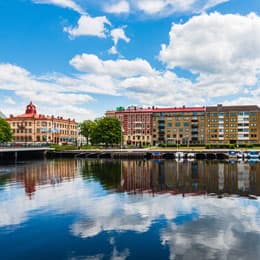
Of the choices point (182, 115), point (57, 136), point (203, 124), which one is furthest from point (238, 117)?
point (57, 136)

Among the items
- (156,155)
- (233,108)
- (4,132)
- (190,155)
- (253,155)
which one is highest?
(233,108)

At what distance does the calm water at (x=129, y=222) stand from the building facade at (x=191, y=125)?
11761 centimetres

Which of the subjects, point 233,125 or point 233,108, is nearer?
point 233,125

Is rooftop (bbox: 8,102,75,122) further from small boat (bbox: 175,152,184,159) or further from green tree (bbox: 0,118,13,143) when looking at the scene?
small boat (bbox: 175,152,184,159)

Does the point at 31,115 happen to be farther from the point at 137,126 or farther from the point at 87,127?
the point at 137,126

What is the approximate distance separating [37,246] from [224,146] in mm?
120810

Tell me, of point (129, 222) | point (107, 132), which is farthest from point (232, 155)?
point (129, 222)

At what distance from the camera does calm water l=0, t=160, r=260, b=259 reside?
19.3m

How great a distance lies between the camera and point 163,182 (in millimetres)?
49062

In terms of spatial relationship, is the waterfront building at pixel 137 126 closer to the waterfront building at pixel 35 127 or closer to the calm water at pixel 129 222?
the waterfront building at pixel 35 127

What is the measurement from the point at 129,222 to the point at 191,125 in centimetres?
14550

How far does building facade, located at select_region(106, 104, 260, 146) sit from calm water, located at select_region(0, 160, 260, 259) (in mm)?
117615

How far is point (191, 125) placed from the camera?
16512 centimetres

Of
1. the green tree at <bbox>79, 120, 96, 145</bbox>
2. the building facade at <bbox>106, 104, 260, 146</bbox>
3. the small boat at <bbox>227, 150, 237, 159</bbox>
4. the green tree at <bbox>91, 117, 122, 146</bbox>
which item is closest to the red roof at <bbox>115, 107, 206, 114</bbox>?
the building facade at <bbox>106, 104, 260, 146</bbox>
